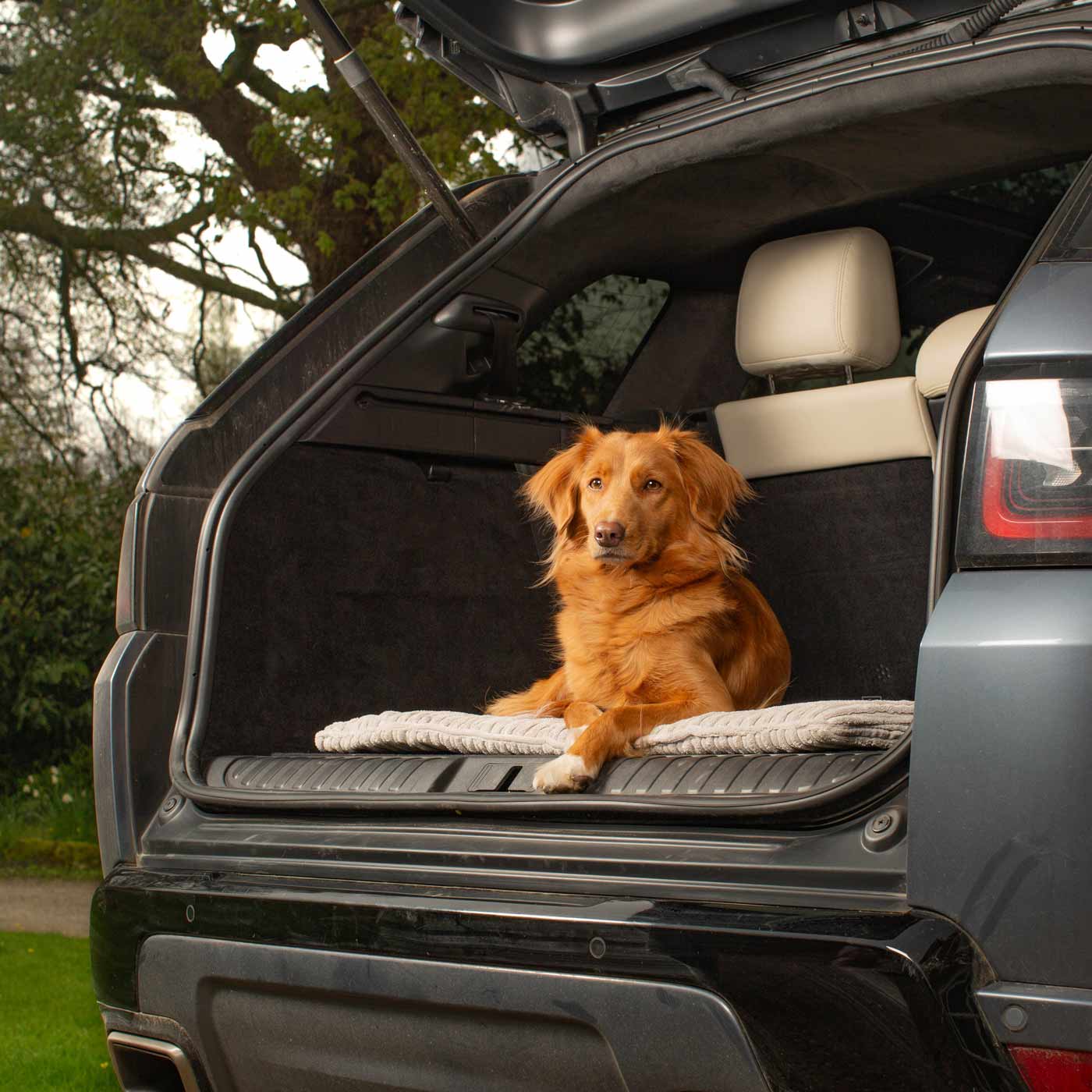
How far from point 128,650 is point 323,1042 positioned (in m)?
1.00

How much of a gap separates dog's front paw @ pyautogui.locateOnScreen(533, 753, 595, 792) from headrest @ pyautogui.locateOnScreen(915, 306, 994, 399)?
1.46 meters

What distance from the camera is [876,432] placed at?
11.9 ft

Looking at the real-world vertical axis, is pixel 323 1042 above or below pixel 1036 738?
below

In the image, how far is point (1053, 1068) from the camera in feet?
5.33

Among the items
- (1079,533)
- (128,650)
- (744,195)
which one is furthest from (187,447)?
(1079,533)

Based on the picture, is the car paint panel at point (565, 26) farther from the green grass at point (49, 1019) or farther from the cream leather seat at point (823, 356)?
the green grass at point (49, 1019)

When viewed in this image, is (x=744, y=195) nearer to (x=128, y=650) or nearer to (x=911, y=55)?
(x=911, y=55)

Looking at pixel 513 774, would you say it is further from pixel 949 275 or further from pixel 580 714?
pixel 949 275

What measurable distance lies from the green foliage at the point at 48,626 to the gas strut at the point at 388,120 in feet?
21.8

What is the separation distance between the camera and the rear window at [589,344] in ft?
13.1

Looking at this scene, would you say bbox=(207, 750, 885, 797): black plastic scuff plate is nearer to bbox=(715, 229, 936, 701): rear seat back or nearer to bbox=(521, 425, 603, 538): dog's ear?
bbox=(521, 425, 603, 538): dog's ear

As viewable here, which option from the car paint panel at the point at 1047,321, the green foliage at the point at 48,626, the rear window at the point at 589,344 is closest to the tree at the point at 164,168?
the green foliage at the point at 48,626

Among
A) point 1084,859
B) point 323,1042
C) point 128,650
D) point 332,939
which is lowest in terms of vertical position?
point 323,1042

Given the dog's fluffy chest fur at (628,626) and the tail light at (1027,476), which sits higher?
the tail light at (1027,476)
